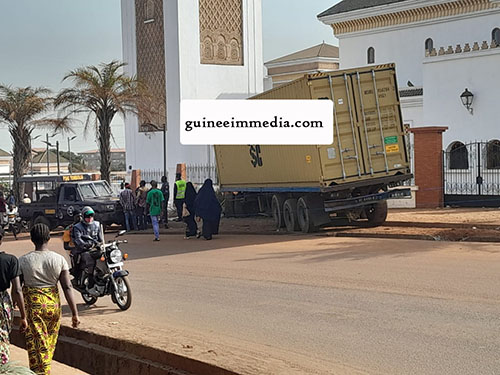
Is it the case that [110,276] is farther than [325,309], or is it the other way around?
[110,276]

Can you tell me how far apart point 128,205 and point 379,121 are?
9.91 metres

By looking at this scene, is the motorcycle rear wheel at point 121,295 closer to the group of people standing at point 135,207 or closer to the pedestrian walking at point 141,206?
the group of people standing at point 135,207

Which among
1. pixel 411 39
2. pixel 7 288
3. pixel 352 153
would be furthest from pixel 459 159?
pixel 7 288

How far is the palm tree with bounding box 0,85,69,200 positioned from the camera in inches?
1724

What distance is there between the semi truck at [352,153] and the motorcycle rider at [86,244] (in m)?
9.21

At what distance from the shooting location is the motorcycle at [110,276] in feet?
41.7

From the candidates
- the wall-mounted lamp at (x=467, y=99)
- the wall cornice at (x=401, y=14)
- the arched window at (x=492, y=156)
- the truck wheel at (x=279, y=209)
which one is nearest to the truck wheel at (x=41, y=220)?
the truck wheel at (x=279, y=209)

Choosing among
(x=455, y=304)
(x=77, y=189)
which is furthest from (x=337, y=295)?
(x=77, y=189)

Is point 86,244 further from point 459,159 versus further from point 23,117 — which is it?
point 23,117

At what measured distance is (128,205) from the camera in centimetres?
2869

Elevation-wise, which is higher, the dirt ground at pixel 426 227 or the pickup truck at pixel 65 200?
the pickup truck at pixel 65 200

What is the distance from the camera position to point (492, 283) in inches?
506

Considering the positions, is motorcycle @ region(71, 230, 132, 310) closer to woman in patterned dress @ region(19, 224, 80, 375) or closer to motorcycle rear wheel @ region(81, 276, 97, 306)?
motorcycle rear wheel @ region(81, 276, 97, 306)

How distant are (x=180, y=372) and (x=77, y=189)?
70.2ft
